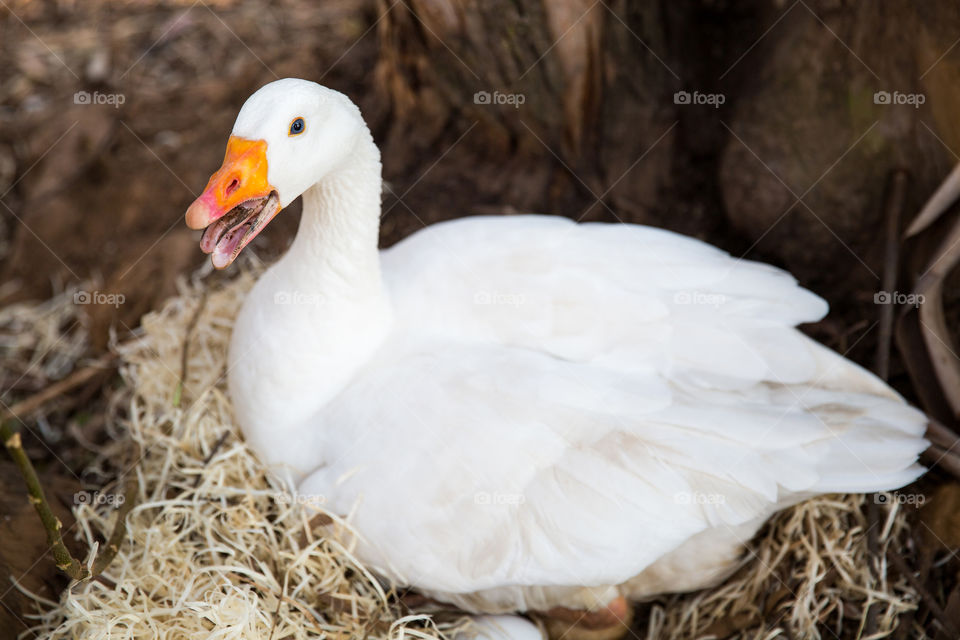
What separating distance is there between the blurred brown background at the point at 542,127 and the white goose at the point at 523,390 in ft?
2.15

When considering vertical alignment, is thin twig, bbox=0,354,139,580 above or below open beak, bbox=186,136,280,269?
below

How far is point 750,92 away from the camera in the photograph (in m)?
2.92

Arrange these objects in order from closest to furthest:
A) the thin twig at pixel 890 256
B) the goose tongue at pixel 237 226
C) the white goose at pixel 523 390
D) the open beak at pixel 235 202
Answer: the open beak at pixel 235 202 < the goose tongue at pixel 237 226 < the white goose at pixel 523 390 < the thin twig at pixel 890 256

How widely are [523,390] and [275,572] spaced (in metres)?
0.96

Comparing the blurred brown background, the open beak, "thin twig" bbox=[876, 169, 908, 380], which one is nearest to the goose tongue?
the open beak

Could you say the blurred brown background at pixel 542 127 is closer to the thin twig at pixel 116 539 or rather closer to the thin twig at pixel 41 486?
the thin twig at pixel 41 486

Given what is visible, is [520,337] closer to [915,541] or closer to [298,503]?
[298,503]

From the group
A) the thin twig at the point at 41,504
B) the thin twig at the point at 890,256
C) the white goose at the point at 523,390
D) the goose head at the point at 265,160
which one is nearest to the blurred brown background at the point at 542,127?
the thin twig at the point at 890,256

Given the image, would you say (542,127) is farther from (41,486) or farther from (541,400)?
(41,486)

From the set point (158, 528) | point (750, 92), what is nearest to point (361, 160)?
point (158, 528)

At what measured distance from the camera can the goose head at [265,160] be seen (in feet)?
5.65

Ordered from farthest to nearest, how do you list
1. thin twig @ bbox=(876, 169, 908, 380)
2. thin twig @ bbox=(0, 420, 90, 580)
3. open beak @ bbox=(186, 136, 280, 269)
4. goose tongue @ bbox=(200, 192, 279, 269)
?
thin twig @ bbox=(876, 169, 908, 380) < goose tongue @ bbox=(200, 192, 279, 269) < open beak @ bbox=(186, 136, 280, 269) < thin twig @ bbox=(0, 420, 90, 580)

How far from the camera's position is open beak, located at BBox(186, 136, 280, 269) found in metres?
1.71

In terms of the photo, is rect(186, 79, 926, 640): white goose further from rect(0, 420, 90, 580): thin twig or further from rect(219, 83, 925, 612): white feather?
rect(0, 420, 90, 580): thin twig
